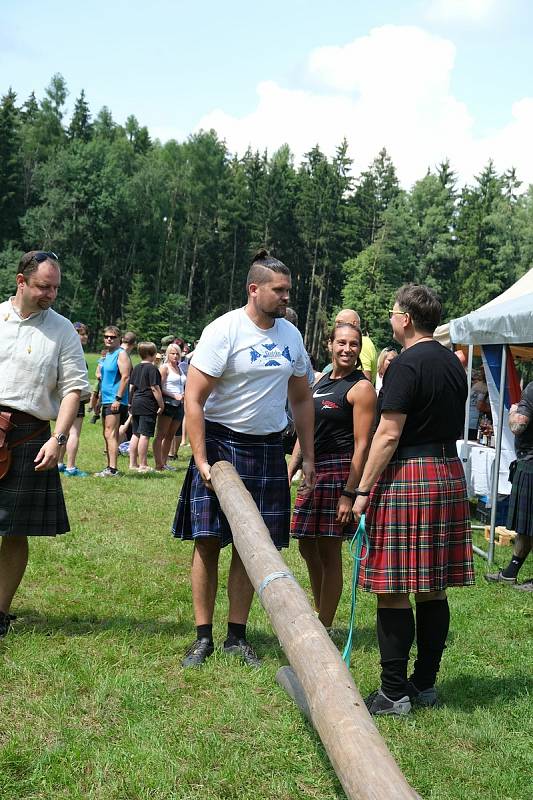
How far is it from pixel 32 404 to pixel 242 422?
1.10 metres

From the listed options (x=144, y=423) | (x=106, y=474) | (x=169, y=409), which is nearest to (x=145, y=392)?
(x=144, y=423)

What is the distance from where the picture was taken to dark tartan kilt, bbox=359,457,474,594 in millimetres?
3658

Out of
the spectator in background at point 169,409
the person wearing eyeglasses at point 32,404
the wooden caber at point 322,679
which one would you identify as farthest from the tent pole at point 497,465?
the spectator in background at point 169,409

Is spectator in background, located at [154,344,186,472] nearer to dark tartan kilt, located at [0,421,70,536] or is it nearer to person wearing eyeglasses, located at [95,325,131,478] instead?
person wearing eyeglasses, located at [95,325,131,478]

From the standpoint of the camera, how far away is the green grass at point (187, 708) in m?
3.03

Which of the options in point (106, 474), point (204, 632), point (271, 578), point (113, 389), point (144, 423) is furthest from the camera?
point (144, 423)

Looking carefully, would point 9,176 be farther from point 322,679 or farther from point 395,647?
point 322,679

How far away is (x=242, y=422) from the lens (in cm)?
418

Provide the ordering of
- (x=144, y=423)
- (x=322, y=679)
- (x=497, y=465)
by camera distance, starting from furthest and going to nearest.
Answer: (x=144, y=423) → (x=497, y=465) → (x=322, y=679)

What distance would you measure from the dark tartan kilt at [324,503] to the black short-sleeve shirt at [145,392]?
6858 mm

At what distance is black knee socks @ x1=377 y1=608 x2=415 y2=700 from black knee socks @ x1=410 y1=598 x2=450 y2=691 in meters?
0.11

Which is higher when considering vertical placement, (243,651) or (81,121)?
(81,121)

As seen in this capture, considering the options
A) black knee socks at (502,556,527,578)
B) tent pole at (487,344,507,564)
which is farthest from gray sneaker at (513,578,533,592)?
tent pole at (487,344,507,564)

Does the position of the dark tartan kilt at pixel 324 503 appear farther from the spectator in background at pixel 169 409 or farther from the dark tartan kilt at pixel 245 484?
the spectator in background at pixel 169 409
